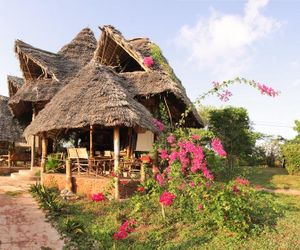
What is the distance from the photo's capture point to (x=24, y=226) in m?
7.98

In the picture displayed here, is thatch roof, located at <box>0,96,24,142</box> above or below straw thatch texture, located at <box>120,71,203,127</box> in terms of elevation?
below

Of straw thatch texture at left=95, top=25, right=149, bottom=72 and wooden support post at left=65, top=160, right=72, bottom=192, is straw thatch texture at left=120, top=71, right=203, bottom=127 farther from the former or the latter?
wooden support post at left=65, top=160, right=72, bottom=192

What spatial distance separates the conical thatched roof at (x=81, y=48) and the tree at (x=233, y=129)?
834 cm

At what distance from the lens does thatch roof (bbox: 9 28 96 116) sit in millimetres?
16703

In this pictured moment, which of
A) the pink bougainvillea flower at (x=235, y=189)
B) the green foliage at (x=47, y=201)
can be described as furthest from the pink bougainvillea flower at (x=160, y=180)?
the green foliage at (x=47, y=201)

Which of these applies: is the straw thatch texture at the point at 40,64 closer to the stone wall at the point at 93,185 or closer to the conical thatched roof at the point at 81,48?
the conical thatched roof at the point at 81,48

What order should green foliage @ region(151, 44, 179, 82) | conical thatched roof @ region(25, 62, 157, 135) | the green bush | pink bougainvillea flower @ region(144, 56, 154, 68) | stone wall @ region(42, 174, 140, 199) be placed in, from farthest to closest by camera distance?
the green bush → green foliage @ region(151, 44, 179, 82) → pink bougainvillea flower @ region(144, 56, 154, 68) → conical thatched roof @ region(25, 62, 157, 135) → stone wall @ region(42, 174, 140, 199)

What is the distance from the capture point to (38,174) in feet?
49.0

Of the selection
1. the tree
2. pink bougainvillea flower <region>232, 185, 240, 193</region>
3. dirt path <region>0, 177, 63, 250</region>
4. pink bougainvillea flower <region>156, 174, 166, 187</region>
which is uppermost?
the tree

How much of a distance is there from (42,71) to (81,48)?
3.05m

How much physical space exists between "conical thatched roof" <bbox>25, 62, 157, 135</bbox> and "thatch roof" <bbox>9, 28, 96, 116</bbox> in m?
3.75

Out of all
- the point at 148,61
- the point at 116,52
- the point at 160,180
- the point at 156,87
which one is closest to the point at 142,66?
the point at 148,61

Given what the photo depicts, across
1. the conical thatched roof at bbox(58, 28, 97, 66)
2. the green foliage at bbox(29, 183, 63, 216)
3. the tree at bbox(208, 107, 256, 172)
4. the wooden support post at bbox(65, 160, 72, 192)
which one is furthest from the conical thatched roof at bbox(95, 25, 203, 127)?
the green foliage at bbox(29, 183, 63, 216)

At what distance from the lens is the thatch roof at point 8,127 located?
19.0m
